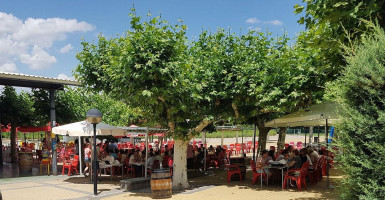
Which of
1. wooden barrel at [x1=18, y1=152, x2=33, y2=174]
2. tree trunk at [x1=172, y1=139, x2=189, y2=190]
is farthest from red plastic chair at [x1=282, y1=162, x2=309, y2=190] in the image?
wooden barrel at [x1=18, y1=152, x2=33, y2=174]

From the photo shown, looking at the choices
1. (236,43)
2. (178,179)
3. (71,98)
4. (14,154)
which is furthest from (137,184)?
(14,154)

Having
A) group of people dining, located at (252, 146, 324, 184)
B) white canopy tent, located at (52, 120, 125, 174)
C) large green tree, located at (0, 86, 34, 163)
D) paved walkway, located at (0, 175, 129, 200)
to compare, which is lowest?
paved walkway, located at (0, 175, 129, 200)

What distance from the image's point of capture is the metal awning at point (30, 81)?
13637 mm

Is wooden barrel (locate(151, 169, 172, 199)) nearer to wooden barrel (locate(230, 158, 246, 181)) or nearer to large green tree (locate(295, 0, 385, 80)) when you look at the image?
wooden barrel (locate(230, 158, 246, 181))

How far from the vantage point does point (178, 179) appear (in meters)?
11.2

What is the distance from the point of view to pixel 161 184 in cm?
959

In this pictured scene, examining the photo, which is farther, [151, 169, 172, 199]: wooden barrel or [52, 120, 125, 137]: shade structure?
[52, 120, 125, 137]: shade structure

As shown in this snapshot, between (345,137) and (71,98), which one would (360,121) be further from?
(71,98)

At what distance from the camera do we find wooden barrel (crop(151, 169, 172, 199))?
9.56 m

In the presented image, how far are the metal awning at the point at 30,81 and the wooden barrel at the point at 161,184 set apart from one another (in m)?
7.52

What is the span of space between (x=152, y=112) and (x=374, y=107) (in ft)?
24.6

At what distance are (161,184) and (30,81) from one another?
8.63 metres

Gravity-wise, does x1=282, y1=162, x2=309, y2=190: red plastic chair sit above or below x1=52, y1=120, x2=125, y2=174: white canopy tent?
below

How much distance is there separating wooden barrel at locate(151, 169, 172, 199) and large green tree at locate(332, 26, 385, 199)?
5.77 meters
